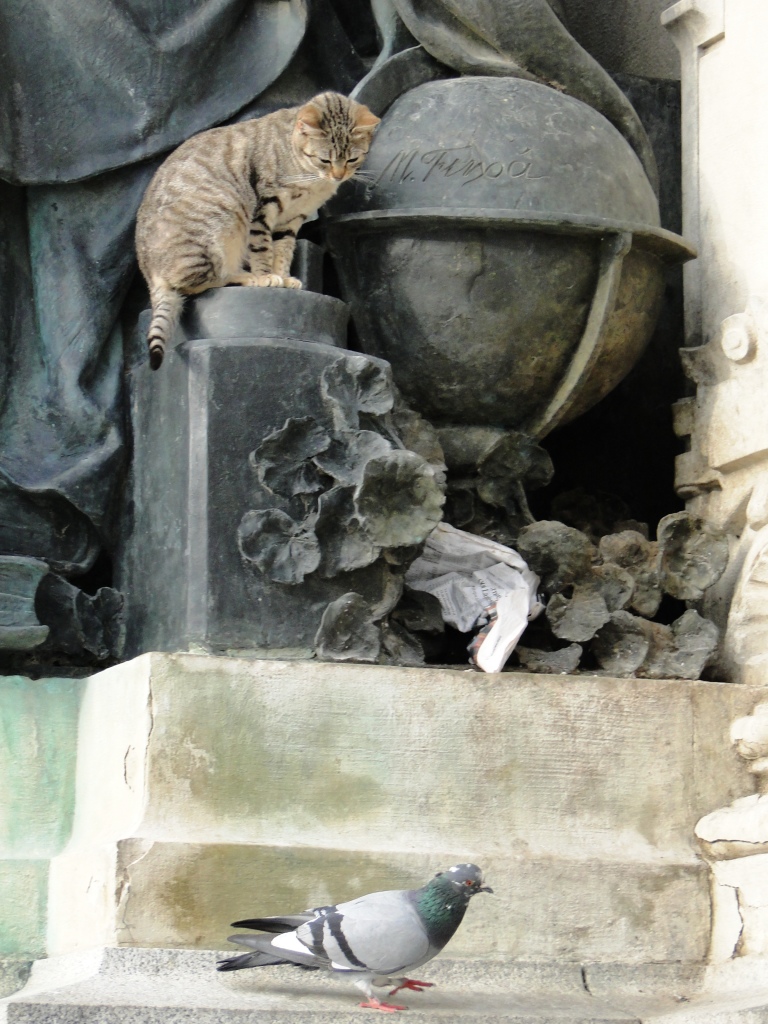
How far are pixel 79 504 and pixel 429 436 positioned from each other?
3.28ft

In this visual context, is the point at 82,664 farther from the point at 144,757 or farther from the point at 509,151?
the point at 509,151

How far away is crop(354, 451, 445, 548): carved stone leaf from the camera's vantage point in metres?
5.11

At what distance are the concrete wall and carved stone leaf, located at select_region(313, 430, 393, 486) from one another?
235cm

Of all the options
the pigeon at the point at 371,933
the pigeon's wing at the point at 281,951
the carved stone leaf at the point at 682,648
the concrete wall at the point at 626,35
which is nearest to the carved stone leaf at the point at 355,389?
the carved stone leaf at the point at 682,648

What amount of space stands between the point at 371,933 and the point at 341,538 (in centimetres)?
125

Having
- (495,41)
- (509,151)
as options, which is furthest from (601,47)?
(509,151)

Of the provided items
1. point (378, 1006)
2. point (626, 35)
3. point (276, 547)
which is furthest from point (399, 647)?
point (626, 35)

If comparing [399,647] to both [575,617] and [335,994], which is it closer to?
[575,617]

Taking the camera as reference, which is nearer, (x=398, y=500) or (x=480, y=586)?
(x=398, y=500)

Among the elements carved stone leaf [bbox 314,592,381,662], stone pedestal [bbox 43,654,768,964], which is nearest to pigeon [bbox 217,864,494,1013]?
stone pedestal [bbox 43,654,768,964]

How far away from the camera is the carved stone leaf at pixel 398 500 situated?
16.8ft

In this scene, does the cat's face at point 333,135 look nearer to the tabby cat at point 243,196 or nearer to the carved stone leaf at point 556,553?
the tabby cat at point 243,196

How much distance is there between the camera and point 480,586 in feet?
17.9
